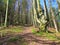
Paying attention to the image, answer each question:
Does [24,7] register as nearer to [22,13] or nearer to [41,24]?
[22,13]

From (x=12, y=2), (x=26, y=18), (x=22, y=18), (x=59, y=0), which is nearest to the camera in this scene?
(x=59, y=0)

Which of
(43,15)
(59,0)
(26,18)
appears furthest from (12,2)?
(43,15)

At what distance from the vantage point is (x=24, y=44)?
10.8 metres

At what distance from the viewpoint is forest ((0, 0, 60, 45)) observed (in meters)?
11.8

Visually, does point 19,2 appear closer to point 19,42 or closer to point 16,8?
point 16,8

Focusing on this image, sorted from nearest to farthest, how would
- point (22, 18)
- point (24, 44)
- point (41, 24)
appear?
1. point (24, 44)
2. point (41, 24)
3. point (22, 18)

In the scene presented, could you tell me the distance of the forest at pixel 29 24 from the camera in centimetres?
1184

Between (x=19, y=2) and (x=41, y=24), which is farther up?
(x=19, y=2)

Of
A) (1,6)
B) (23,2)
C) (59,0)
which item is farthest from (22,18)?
(59,0)

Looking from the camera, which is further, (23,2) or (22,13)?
(22,13)

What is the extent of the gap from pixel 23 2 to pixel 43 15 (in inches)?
1232

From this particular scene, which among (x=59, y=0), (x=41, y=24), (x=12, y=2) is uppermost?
(x=12, y=2)

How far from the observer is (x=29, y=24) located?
42219mm

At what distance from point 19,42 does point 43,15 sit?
4735 mm
